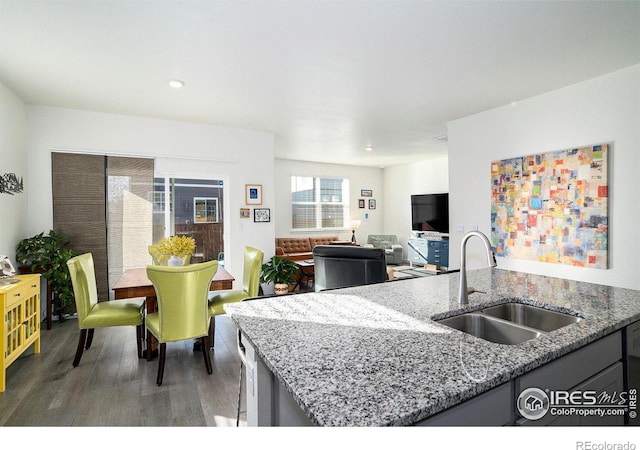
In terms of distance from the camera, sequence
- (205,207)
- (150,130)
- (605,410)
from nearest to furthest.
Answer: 1. (605,410)
2. (150,130)
3. (205,207)

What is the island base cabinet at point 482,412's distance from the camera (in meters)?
0.81

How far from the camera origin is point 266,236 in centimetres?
538

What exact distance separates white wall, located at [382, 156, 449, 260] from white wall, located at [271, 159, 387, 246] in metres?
0.24

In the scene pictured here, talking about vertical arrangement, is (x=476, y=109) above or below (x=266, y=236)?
above

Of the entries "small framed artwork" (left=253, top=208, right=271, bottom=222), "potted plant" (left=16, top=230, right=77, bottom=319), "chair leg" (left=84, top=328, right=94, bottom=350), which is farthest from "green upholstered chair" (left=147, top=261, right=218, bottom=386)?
"small framed artwork" (left=253, top=208, right=271, bottom=222)

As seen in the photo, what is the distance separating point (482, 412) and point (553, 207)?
11.4ft

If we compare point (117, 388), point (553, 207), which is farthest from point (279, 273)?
point (553, 207)

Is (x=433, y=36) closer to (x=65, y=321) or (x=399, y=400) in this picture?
(x=399, y=400)

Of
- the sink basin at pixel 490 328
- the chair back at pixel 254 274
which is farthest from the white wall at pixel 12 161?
the sink basin at pixel 490 328

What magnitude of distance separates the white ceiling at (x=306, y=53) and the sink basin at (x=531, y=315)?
6.20ft

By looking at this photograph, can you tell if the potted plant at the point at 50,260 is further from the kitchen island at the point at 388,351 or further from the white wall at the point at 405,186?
the white wall at the point at 405,186

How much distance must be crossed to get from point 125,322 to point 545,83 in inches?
182

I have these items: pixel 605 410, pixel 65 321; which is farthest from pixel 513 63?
pixel 65 321

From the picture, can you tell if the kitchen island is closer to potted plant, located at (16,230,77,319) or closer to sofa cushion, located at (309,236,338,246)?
potted plant, located at (16,230,77,319)
